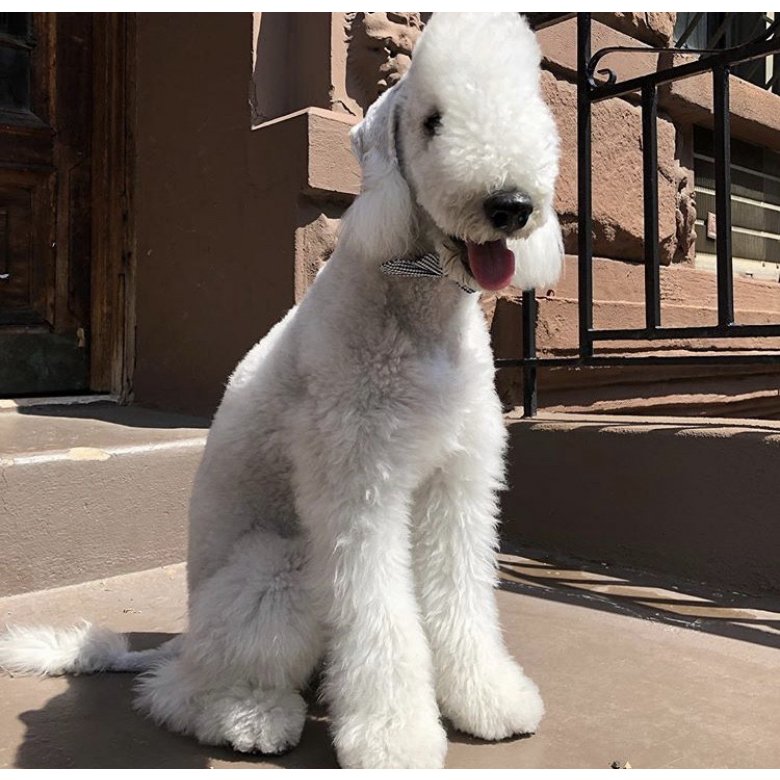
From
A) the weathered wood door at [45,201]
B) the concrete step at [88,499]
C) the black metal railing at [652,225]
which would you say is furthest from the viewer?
the weathered wood door at [45,201]

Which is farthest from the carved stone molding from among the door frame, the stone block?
the door frame

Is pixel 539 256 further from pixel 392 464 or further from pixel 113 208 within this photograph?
pixel 113 208

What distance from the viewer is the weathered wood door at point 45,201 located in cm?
386

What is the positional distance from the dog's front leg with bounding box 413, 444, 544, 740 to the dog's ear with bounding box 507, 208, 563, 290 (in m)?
0.36

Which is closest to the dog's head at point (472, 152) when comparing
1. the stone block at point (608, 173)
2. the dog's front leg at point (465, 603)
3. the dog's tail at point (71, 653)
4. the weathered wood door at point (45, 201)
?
the dog's front leg at point (465, 603)

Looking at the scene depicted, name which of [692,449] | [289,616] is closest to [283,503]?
[289,616]

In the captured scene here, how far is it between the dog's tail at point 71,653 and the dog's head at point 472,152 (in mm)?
1298

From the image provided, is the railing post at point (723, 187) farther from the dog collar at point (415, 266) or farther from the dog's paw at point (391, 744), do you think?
the dog's paw at point (391, 744)

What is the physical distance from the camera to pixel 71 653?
6.97 feet

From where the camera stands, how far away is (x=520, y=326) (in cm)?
370

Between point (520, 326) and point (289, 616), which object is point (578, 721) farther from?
point (520, 326)

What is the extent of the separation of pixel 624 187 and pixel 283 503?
11.4 feet

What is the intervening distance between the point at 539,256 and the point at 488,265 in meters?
0.17

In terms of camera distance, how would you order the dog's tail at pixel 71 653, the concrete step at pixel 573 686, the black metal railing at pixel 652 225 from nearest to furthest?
the concrete step at pixel 573 686 → the dog's tail at pixel 71 653 → the black metal railing at pixel 652 225
